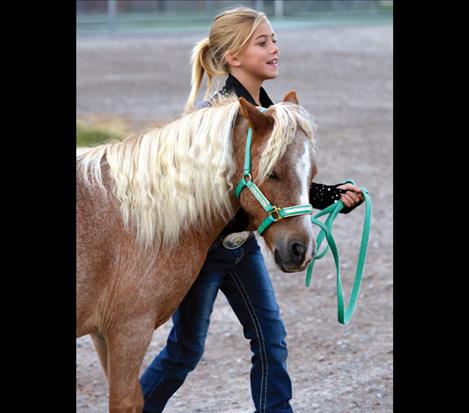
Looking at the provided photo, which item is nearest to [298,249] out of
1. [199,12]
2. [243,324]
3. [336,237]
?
[243,324]

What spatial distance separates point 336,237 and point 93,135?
2931 millimetres

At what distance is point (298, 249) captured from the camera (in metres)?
3.13

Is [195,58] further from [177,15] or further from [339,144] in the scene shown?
[177,15]

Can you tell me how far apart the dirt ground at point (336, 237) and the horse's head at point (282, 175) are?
4.99ft

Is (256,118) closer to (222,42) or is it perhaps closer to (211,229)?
(211,229)

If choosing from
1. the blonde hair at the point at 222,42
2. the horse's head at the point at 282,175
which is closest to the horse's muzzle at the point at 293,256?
the horse's head at the point at 282,175

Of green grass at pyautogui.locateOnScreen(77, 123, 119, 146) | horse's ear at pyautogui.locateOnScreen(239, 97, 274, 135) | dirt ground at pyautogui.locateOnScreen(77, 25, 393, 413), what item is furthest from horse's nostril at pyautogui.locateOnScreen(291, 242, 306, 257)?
green grass at pyautogui.locateOnScreen(77, 123, 119, 146)

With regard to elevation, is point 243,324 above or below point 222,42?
below

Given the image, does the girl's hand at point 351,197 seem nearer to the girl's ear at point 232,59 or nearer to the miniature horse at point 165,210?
the miniature horse at point 165,210

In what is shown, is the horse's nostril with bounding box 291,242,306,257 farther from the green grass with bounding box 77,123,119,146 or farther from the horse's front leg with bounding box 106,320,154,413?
the green grass with bounding box 77,123,119,146

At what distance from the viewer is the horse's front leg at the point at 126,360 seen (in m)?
3.20
